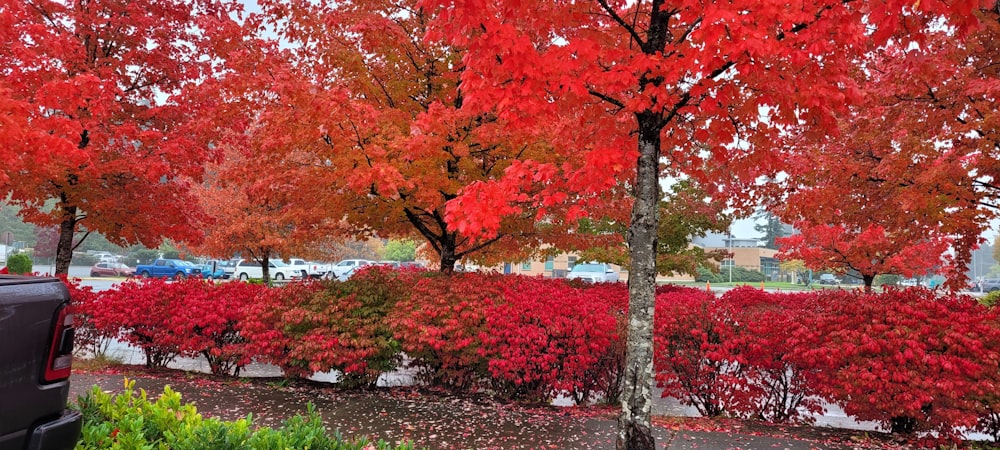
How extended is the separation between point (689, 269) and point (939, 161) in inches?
262

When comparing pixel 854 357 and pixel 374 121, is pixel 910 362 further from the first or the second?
pixel 374 121

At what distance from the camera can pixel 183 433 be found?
9.39 ft

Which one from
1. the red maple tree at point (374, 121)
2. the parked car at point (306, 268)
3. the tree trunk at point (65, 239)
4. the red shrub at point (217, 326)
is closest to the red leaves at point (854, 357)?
the red maple tree at point (374, 121)

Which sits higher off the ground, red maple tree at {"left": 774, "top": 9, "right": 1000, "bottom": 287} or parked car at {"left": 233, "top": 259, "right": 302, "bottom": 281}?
red maple tree at {"left": 774, "top": 9, "right": 1000, "bottom": 287}

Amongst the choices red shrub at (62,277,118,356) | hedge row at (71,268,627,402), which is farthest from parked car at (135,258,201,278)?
hedge row at (71,268,627,402)

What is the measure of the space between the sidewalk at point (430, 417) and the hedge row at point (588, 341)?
1.09 ft

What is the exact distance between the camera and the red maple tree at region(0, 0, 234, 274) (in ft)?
26.2

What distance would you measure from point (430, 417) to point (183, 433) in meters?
2.66

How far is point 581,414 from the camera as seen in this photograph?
218 inches

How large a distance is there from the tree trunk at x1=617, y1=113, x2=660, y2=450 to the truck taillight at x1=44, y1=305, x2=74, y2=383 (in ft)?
10.7

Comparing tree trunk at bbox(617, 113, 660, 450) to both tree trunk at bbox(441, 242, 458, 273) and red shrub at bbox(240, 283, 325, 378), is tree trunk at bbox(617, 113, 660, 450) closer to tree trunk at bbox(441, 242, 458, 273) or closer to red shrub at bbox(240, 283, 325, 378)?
red shrub at bbox(240, 283, 325, 378)

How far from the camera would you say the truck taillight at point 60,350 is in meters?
2.47

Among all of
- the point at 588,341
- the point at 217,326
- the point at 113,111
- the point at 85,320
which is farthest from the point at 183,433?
the point at 113,111

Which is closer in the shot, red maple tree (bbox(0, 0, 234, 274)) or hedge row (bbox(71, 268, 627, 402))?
hedge row (bbox(71, 268, 627, 402))
